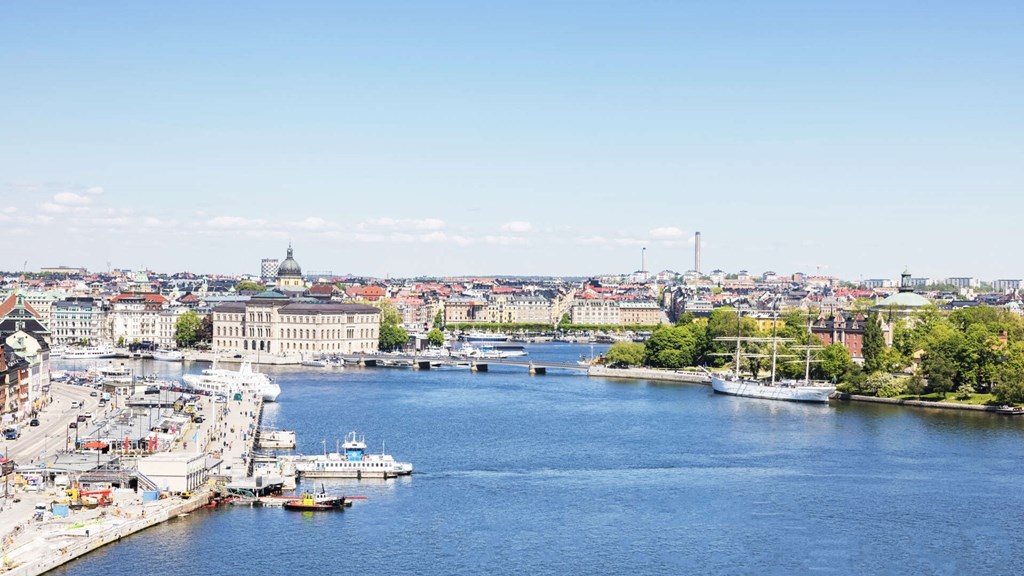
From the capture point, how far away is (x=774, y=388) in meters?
62.7

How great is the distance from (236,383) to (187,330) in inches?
1371

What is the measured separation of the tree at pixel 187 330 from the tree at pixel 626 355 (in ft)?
100

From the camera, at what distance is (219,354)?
3423 inches

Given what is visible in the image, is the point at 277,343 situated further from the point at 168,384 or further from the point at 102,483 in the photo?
the point at 102,483

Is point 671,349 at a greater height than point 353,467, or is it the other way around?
point 671,349

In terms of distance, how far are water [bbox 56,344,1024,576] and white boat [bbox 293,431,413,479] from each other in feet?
2.97

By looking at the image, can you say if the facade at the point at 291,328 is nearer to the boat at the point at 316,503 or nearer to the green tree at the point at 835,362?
the green tree at the point at 835,362

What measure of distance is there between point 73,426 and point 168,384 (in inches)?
749

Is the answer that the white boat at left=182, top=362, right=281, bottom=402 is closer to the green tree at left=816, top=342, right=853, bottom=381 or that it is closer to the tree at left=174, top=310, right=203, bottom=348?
the green tree at left=816, top=342, right=853, bottom=381

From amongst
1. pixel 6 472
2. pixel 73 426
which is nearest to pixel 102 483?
pixel 6 472

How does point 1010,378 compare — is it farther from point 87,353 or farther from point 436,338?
point 87,353

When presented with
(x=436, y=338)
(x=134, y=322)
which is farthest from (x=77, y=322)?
(x=436, y=338)

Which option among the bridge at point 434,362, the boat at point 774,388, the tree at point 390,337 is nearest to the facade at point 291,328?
the tree at point 390,337

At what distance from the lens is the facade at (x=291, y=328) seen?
8900 centimetres
